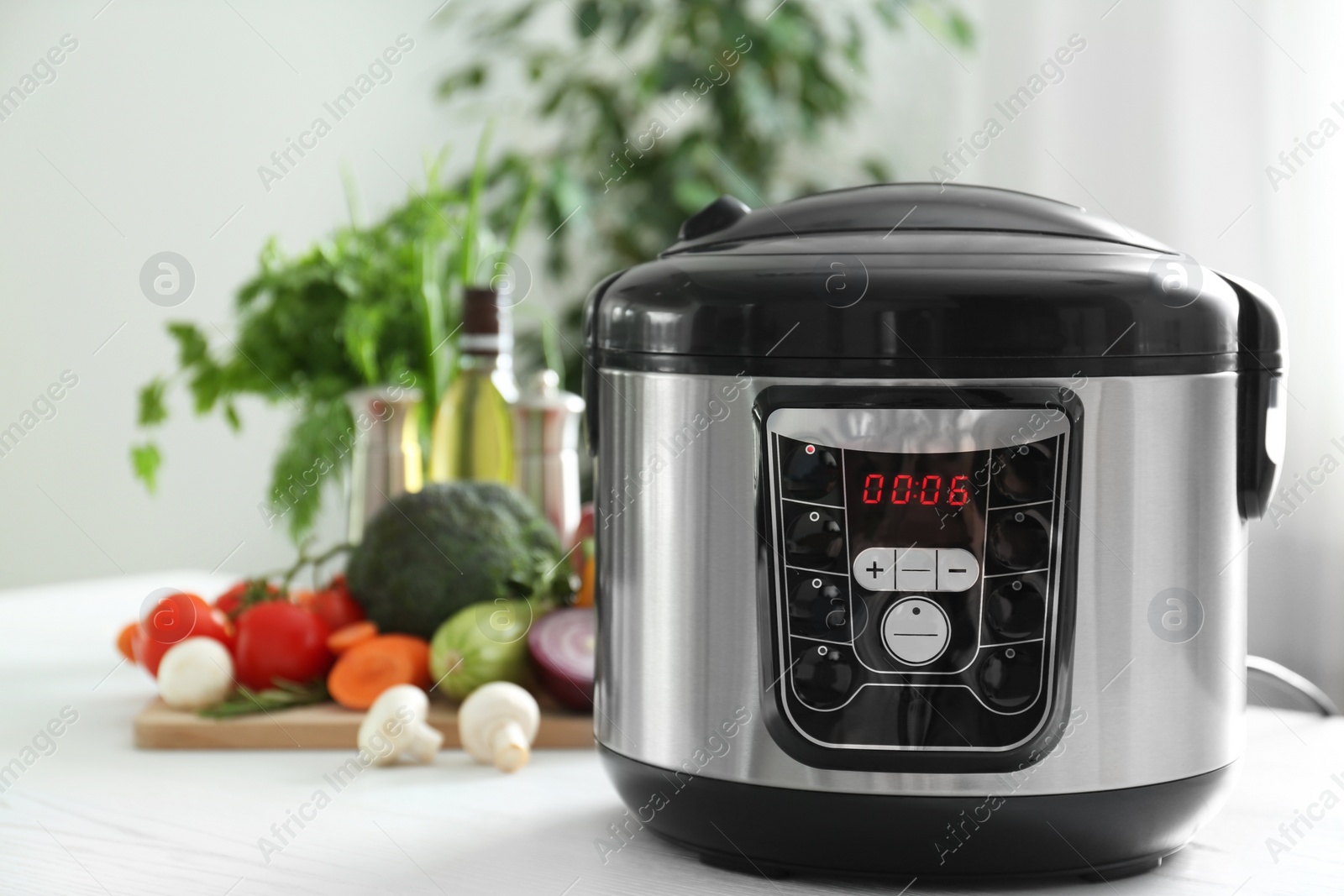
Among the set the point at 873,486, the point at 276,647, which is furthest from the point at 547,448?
the point at 873,486

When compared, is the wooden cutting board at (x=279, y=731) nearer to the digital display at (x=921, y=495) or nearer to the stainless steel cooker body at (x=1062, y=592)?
the stainless steel cooker body at (x=1062, y=592)

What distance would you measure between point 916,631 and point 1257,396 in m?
0.19

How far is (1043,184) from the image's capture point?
1815 mm

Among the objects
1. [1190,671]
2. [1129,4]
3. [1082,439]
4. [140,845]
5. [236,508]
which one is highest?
[1129,4]

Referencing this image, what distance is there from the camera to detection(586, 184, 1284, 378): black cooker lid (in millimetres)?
491

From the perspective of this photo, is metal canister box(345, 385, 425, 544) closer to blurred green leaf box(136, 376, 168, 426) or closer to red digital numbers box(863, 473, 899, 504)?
blurred green leaf box(136, 376, 168, 426)

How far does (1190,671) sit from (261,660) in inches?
24.3

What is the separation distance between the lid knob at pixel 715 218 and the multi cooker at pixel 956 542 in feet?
0.32

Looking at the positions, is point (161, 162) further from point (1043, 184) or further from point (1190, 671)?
A: point (1190, 671)

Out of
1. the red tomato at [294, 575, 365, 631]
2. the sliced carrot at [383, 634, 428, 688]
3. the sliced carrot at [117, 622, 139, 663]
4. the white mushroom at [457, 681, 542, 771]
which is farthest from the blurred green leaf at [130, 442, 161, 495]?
the white mushroom at [457, 681, 542, 771]

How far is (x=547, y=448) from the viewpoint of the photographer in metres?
1.05

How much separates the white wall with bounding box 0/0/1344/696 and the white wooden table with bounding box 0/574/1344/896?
2.65 feet

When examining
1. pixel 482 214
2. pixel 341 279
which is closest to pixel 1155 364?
pixel 341 279

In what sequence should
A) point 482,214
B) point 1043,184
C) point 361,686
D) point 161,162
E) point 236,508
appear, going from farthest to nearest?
point 236,508
point 161,162
point 482,214
point 1043,184
point 361,686
